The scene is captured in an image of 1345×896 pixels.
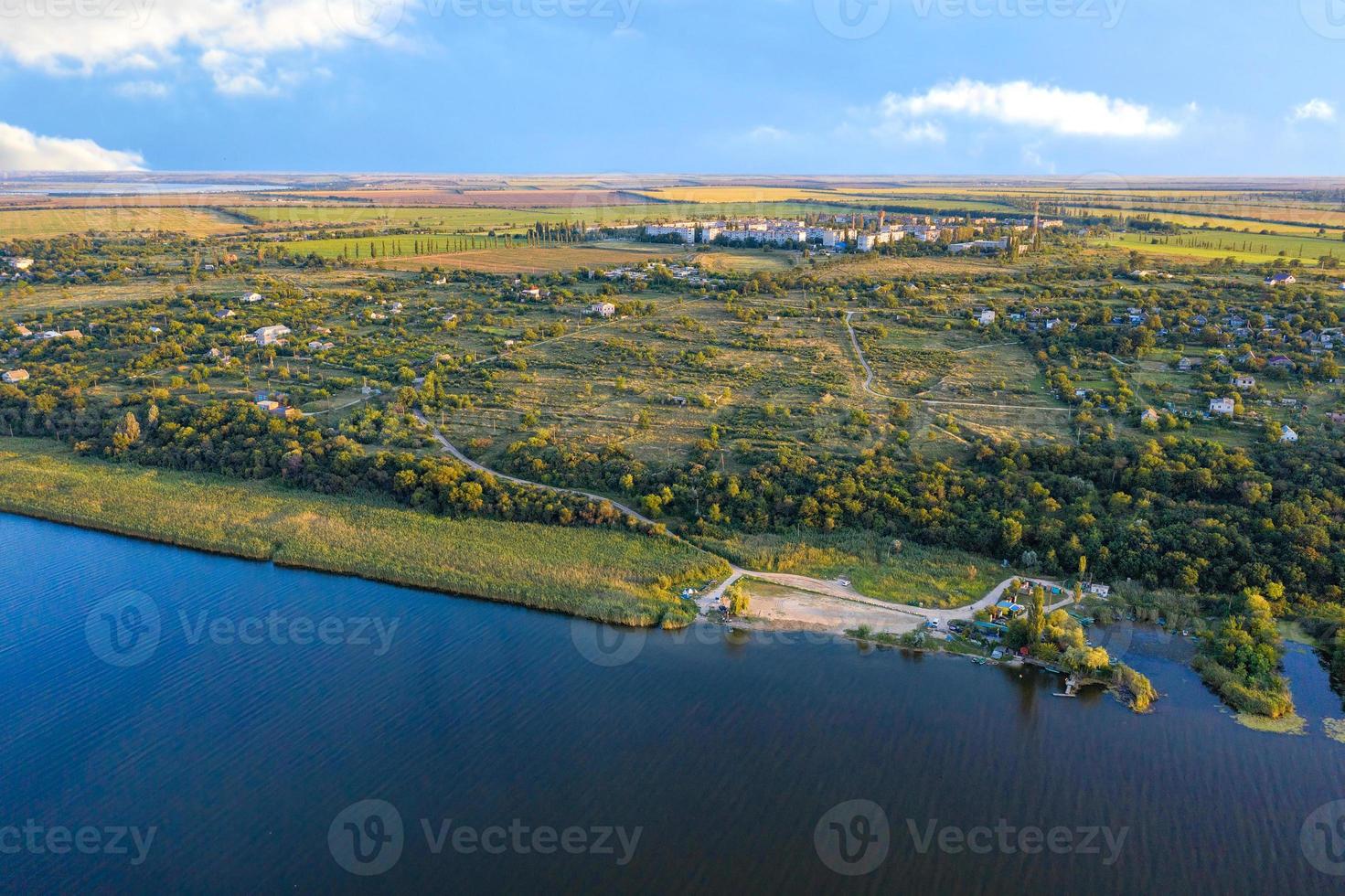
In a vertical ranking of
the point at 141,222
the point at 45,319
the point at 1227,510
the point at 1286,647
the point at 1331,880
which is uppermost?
the point at 141,222

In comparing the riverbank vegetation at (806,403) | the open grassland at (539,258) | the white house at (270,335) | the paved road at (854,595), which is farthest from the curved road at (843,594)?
the open grassland at (539,258)

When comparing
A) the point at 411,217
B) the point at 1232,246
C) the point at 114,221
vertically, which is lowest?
the point at 1232,246

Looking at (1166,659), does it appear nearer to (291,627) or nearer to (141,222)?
(291,627)

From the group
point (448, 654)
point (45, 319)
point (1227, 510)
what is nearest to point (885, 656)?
point (448, 654)

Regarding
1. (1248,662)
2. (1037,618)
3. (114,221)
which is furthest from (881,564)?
(114,221)

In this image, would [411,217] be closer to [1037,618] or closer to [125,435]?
[125,435]

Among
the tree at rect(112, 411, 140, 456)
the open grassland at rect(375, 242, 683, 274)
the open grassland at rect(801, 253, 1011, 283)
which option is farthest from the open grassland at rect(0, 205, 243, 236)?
the open grassland at rect(801, 253, 1011, 283)
